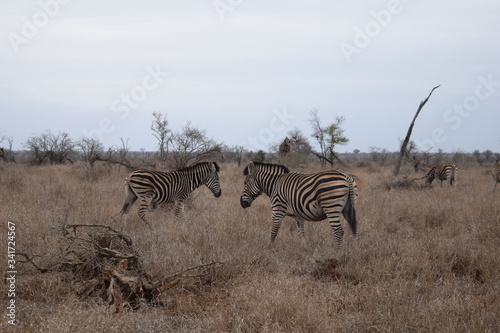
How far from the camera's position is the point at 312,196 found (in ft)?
24.2

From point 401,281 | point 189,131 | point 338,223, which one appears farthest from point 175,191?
point 189,131

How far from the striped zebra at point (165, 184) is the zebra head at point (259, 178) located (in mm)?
1921

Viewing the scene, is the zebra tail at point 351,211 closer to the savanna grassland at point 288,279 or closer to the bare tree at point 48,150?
the savanna grassland at point 288,279

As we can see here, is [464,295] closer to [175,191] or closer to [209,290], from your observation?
[209,290]

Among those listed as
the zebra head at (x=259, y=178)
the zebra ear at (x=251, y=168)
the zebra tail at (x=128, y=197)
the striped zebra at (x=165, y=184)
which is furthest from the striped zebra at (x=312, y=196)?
the zebra tail at (x=128, y=197)

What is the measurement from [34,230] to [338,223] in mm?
4861

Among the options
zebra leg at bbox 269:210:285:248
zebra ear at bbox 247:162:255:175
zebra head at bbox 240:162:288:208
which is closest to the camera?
zebra leg at bbox 269:210:285:248

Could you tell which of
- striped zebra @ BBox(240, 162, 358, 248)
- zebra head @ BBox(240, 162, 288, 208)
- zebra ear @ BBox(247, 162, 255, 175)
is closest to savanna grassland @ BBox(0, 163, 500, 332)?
striped zebra @ BBox(240, 162, 358, 248)

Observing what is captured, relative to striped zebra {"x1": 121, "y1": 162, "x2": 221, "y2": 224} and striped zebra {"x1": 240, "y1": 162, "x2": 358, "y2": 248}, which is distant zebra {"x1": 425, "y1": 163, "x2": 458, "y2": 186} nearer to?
striped zebra {"x1": 121, "y1": 162, "x2": 221, "y2": 224}

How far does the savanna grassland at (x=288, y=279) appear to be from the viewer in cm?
437

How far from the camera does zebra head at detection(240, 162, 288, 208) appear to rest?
8.70 meters

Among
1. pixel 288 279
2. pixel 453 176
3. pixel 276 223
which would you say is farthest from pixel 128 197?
pixel 453 176

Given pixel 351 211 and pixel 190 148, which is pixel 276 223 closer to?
pixel 351 211

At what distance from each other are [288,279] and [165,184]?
516cm
